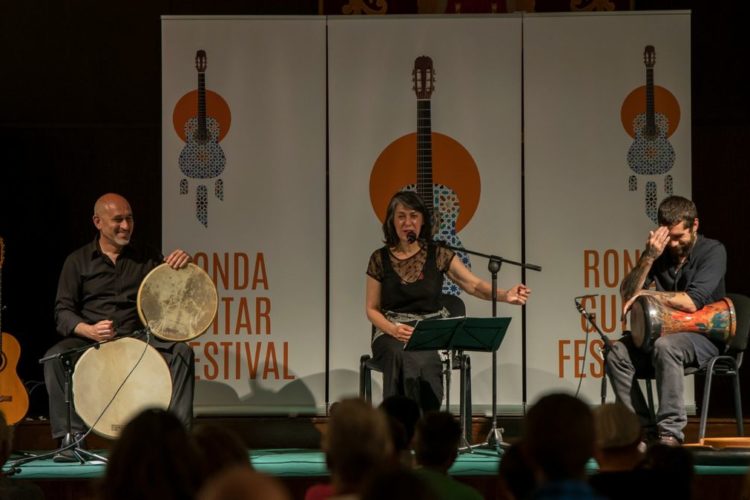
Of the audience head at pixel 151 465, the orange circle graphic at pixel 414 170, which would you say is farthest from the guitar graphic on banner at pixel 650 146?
the audience head at pixel 151 465

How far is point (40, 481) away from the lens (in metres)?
5.56

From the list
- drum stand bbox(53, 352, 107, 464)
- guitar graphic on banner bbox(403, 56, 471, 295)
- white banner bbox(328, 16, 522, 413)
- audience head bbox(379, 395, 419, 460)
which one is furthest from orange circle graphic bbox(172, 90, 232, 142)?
audience head bbox(379, 395, 419, 460)

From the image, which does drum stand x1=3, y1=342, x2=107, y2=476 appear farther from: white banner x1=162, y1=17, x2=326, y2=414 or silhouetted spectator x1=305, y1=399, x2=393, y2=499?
silhouetted spectator x1=305, y1=399, x2=393, y2=499

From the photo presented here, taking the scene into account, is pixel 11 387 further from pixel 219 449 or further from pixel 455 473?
pixel 219 449

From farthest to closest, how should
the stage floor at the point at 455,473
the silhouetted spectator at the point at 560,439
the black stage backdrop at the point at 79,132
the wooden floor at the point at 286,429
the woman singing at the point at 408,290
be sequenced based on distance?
the black stage backdrop at the point at 79,132, the wooden floor at the point at 286,429, the woman singing at the point at 408,290, the stage floor at the point at 455,473, the silhouetted spectator at the point at 560,439

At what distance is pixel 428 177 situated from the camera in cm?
738

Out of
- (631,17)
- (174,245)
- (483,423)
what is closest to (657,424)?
(483,423)

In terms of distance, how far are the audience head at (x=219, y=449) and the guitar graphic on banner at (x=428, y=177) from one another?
442cm

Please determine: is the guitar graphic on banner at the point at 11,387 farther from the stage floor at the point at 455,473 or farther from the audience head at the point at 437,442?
the audience head at the point at 437,442

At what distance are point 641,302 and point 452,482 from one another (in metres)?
3.33

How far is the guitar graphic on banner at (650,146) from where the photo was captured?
287 inches

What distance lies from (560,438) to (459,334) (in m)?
3.55

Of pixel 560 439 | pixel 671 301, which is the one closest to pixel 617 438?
pixel 560 439

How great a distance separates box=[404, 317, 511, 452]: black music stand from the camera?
602cm
